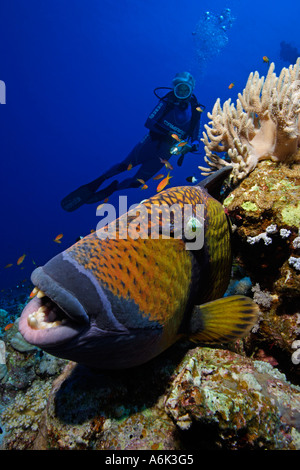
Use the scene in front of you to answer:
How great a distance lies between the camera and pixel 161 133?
10023mm

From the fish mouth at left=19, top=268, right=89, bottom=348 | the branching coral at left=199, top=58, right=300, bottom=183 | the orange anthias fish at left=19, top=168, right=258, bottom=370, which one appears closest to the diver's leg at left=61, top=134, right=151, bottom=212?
the branching coral at left=199, top=58, right=300, bottom=183

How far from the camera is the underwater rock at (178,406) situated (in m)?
1.58

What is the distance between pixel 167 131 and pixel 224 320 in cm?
920

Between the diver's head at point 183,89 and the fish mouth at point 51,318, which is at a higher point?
the diver's head at point 183,89

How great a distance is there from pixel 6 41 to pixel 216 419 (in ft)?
301

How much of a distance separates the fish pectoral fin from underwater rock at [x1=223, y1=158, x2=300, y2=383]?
80cm

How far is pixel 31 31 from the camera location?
67812mm

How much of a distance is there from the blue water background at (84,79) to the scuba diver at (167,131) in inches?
2042

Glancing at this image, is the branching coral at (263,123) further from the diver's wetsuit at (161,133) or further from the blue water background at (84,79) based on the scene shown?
the blue water background at (84,79)

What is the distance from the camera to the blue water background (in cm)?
7131

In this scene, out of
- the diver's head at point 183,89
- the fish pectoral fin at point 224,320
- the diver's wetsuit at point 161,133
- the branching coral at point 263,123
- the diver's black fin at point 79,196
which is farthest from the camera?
the diver's black fin at point 79,196

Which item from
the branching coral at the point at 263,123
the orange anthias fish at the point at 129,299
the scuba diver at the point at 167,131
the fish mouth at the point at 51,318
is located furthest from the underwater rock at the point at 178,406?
the scuba diver at the point at 167,131

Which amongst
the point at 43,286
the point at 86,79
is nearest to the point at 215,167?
the point at 43,286
